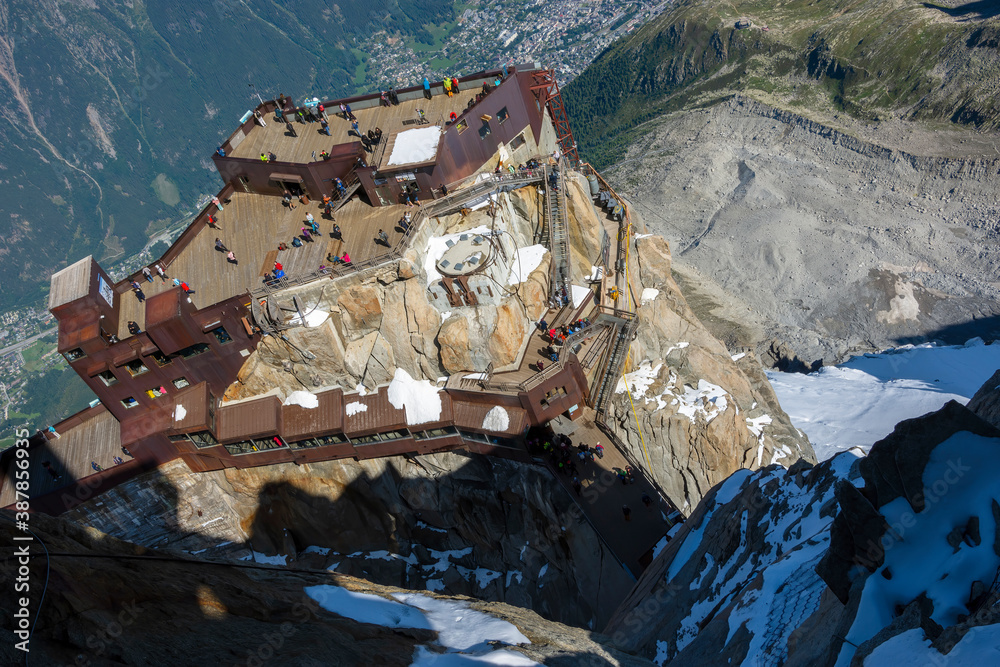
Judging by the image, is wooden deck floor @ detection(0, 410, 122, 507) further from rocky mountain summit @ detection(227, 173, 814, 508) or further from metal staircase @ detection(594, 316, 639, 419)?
metal staircase @ detection(594, 316, 639, 419)

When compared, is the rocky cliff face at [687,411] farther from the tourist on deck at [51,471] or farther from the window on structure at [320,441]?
the tourist on deck at [51,471]

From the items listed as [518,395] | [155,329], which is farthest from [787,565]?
[155,329]

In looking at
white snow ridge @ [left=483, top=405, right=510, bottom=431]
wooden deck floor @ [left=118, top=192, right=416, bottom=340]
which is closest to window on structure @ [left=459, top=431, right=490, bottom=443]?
white snow ridge @ [left=483, top=405, right=510, bottom=431]

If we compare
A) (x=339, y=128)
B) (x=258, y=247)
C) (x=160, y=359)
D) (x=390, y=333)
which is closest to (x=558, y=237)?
(x=390, y=333)

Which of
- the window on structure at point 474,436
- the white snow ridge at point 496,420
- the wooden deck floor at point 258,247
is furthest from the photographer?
the wooden deck floor at point 258,247

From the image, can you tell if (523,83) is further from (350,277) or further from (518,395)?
(518,395)

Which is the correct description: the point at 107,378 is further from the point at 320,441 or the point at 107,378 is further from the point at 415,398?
the point at 415,398

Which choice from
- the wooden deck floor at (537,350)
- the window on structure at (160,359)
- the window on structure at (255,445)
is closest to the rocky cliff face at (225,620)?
the wooden deck floor at (537,350)
